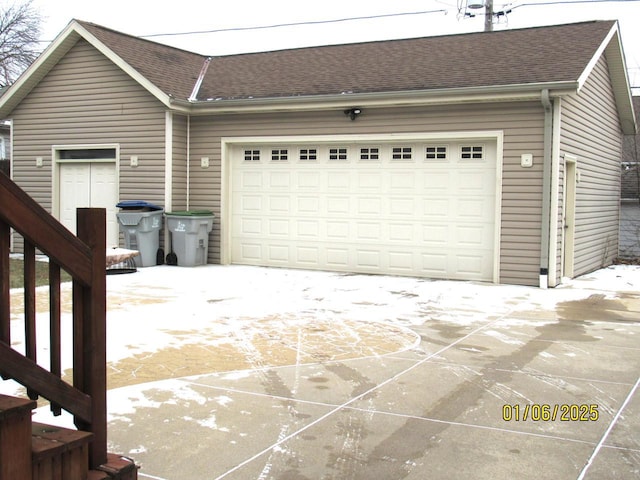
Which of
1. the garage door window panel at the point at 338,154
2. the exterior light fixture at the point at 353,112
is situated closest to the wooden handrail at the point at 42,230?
the exterior light fixture at the point at 353,112

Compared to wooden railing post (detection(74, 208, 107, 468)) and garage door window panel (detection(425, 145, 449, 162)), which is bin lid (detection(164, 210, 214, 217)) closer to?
garage door window panel (detection(425, 145, 449, 162))

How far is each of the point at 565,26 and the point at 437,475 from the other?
11327 mm

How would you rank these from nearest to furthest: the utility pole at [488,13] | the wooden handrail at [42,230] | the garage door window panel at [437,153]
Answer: the wooden handrail at [42,230] → the garage door window panel at [437,153] → the utility pole at [488,13]

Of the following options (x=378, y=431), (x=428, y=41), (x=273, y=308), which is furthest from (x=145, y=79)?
(x=378, y=431)

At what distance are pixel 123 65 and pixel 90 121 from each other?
1513mm

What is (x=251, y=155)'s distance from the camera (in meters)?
13.3

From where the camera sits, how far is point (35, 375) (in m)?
2.74

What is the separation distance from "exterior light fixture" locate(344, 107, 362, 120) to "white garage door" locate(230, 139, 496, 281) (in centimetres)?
56

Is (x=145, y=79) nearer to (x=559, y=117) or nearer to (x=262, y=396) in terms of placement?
(x=559, y=117)

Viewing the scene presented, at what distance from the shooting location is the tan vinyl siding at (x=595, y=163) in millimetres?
11944

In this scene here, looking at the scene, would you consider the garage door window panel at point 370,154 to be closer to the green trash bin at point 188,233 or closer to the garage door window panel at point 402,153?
the garage door window panel at point 402,153
